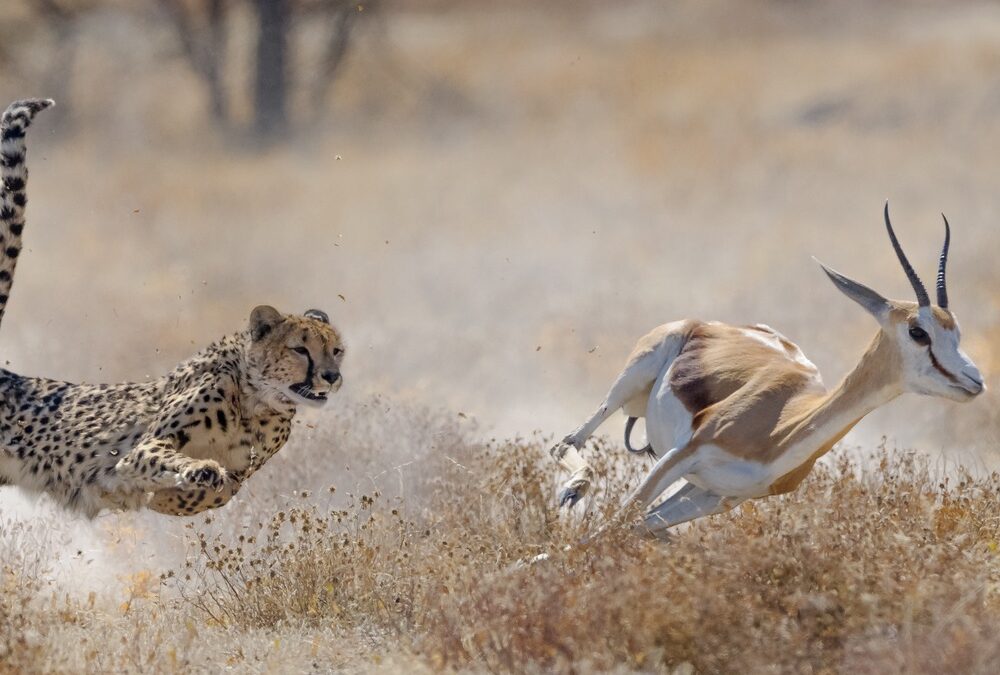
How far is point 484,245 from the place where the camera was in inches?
693

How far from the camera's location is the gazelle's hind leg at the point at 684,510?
6.76 m

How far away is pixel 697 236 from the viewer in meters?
17.8

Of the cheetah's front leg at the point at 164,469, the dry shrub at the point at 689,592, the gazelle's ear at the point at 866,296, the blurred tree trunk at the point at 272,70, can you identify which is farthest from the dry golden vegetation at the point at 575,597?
the blurred tree trunk at the point at 272,70

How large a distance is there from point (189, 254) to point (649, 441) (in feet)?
30.9

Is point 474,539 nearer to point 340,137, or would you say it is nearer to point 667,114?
point 340,137

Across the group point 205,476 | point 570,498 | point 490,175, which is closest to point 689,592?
point 570,498

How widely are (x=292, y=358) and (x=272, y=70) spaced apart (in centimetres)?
1049

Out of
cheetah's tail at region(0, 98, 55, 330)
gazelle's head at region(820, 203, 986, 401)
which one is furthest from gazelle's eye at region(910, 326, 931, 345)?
cheetah's tail at region(0, 98, 55, 330)

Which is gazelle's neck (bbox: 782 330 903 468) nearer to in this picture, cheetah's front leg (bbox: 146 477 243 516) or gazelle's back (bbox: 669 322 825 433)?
gazelle's back (bbox: 669 322 825 433)

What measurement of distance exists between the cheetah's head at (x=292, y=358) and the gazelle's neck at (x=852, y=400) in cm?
186

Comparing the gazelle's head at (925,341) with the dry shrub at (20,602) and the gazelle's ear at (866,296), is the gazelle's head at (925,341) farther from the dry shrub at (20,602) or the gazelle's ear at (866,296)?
the dry shrub at (20,602)

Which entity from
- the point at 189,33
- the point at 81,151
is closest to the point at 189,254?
the point at 81,151

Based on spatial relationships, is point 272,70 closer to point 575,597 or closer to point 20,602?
point 20,602

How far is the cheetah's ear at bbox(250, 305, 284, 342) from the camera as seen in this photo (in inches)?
272
